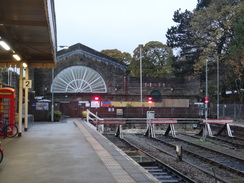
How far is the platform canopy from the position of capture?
728cm

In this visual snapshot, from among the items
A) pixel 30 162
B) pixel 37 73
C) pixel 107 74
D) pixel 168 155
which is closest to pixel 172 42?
pixel 107 74

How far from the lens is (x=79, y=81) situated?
48781mm

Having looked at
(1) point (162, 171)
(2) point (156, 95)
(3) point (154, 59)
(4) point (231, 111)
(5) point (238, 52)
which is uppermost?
(3) point (154, 59)

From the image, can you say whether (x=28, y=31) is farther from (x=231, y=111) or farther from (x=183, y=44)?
(x=183, y=44)

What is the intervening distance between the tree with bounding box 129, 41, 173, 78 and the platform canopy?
52.6m

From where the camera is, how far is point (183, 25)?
55.1 metres

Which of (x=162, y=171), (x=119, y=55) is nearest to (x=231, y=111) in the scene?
(x=162, y=171)

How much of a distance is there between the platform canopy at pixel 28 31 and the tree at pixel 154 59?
52.6 meters

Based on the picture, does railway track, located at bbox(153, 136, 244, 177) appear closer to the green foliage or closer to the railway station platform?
the railway station platform

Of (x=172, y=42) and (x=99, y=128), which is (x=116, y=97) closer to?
(x=172, y=42)

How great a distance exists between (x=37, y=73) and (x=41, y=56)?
1386 inches

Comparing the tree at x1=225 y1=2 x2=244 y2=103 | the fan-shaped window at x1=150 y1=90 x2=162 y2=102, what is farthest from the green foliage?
the fan-shaped window at x1=150 y1=90 x2=162 y2=102

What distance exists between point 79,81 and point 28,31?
39012 mm

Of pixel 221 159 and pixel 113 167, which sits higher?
pixel 113 167
